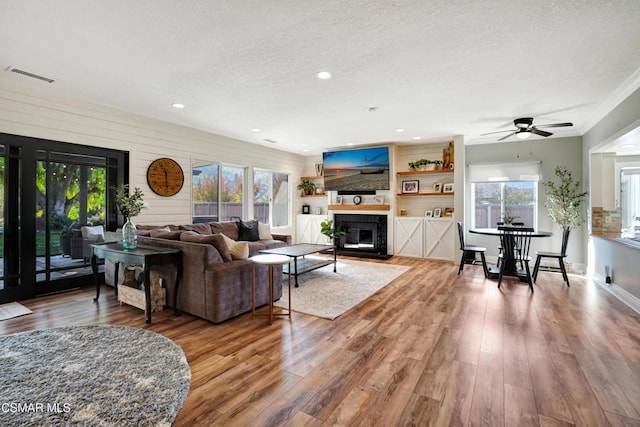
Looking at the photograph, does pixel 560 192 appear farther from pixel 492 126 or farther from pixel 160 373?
pixel 160 373

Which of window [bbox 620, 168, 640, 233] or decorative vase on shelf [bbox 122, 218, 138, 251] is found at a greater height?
window [bbox 620, 168, 640, 233]

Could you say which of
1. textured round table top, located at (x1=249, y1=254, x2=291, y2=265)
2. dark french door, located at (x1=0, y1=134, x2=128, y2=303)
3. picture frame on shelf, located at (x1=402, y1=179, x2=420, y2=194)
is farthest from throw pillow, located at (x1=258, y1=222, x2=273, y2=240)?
picture frame on shelf, located at (x1=402, y1=179, x2=420, y2=194)

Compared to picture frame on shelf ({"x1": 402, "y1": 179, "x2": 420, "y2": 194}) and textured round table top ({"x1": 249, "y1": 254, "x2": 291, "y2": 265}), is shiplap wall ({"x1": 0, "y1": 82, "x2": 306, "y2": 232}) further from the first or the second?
picture frame on shelf ({"x1": 402, "y1": 179, "x2": 420, "y2": 194})

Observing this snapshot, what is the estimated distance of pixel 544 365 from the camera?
2418mm

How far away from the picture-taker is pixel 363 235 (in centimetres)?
786

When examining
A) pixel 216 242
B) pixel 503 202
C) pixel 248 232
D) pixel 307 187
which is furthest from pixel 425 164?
pixel 216 242

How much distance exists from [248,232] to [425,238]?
397 centimetres

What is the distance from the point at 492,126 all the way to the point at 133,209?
5906 millimetres

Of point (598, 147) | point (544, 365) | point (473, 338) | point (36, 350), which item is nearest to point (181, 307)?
point (36, 350)

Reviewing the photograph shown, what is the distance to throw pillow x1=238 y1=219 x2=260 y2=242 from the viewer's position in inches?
247

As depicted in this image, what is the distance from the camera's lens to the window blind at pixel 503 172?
6496 mm

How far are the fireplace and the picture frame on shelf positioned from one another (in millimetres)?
860

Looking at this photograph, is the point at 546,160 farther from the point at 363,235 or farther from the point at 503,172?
the point at 363,235

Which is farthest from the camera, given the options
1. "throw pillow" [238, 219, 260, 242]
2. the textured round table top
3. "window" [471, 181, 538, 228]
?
"window" [471, 181, 538, 228]
